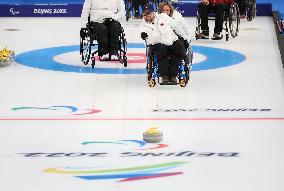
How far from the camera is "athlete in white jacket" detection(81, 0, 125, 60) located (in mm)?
10320

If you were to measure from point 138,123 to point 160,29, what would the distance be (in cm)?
195

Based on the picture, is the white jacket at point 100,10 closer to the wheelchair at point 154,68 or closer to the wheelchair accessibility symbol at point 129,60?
the wheelchair accessibility symbol at point 129,60

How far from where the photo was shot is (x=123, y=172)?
5898 mm

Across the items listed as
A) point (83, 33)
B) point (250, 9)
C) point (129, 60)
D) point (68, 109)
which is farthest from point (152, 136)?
point (250, 9)

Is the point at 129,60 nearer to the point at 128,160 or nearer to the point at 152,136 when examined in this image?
the point at 152,136

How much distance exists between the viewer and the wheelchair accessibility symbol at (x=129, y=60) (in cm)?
1039

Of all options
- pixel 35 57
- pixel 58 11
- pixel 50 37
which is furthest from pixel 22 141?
pixel 58 11

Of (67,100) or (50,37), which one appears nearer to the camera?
(67,100)

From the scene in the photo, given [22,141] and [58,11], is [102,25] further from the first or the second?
[58,11]

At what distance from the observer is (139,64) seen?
35.4 ft

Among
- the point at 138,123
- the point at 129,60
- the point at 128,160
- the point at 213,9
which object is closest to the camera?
the point at 128,160

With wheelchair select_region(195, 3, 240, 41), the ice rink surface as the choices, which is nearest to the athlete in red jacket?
wheelchair select_region(195, 3, 240, 41)

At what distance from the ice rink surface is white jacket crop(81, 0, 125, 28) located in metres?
0.64

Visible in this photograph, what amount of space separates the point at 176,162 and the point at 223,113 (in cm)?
180
